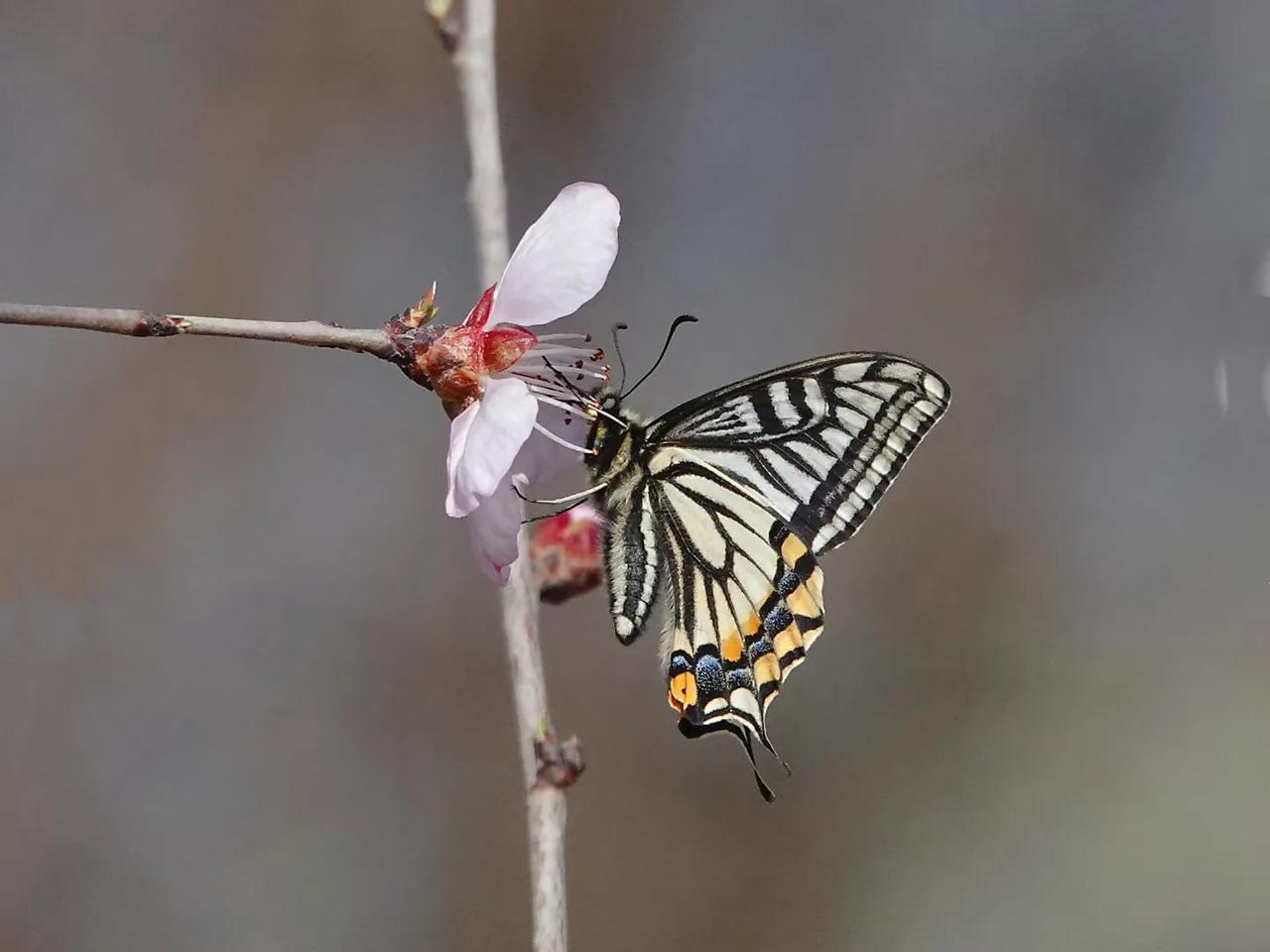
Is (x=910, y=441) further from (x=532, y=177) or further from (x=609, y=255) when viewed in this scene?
(x=532, y=177)

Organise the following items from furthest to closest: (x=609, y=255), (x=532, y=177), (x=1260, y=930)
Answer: (x=532, y=177) < (x=1260, y=930) < (x=609, y=255)

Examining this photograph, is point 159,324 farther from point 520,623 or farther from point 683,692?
point 683,692

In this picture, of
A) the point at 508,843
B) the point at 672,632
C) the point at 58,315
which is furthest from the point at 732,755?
the point at 58,315

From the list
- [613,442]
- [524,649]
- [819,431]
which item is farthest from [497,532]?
[819,431]

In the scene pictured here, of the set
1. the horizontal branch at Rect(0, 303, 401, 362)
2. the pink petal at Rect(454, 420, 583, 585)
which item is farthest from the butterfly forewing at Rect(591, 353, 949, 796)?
the horizontal branch at Rect(0, 303, 401, 362)

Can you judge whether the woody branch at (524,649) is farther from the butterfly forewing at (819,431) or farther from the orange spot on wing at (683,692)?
the butterfly forewing at (819,431)

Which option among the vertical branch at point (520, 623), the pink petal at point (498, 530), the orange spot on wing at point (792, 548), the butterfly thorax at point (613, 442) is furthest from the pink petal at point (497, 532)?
the orange spot on wing at point (792, 548)
